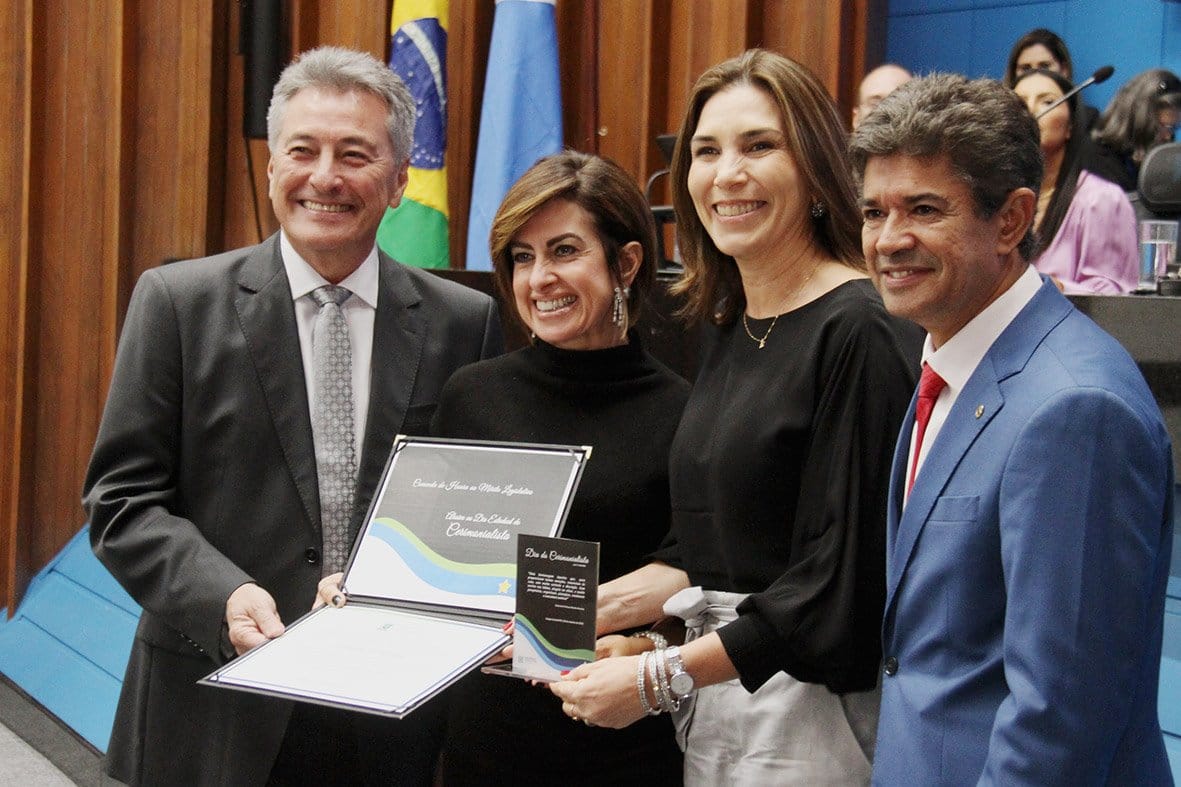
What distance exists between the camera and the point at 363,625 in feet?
6.25

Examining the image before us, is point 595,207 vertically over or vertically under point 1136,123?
under

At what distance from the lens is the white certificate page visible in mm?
1704

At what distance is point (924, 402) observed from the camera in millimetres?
1580

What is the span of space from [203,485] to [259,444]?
12 cm

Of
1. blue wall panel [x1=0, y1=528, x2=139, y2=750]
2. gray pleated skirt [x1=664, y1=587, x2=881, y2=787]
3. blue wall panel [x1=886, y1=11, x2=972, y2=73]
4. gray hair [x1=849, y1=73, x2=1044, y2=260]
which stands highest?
blue wall panel [x1=886, y1=11, x2=972, y2=73]

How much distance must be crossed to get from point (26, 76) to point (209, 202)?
970 mm

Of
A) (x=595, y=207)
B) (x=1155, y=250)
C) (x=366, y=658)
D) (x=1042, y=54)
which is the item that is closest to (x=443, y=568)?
(x=366, y=658)

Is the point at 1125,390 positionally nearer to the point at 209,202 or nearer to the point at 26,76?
the point at 209,202

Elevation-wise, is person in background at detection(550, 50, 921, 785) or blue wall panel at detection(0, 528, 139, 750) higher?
person in background at detection(550, 50, 921, 785)

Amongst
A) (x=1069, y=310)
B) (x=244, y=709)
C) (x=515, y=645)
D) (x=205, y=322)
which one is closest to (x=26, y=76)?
(x=205, y=322)

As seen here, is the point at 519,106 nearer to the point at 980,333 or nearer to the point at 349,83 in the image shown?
the point at 349,83

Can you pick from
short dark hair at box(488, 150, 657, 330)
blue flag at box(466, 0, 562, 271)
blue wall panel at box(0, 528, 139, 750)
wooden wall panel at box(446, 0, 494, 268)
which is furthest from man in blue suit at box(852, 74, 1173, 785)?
wooden wall panel at box(446, 0, 494, 268)

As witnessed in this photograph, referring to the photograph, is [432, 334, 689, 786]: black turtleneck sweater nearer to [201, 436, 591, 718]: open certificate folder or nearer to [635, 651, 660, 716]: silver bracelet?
[201, 436, 591, 718]: open certificate folder

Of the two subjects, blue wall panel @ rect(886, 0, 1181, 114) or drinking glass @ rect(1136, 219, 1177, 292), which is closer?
drinking glass @ rect(1136, 219, 1177, 292)
